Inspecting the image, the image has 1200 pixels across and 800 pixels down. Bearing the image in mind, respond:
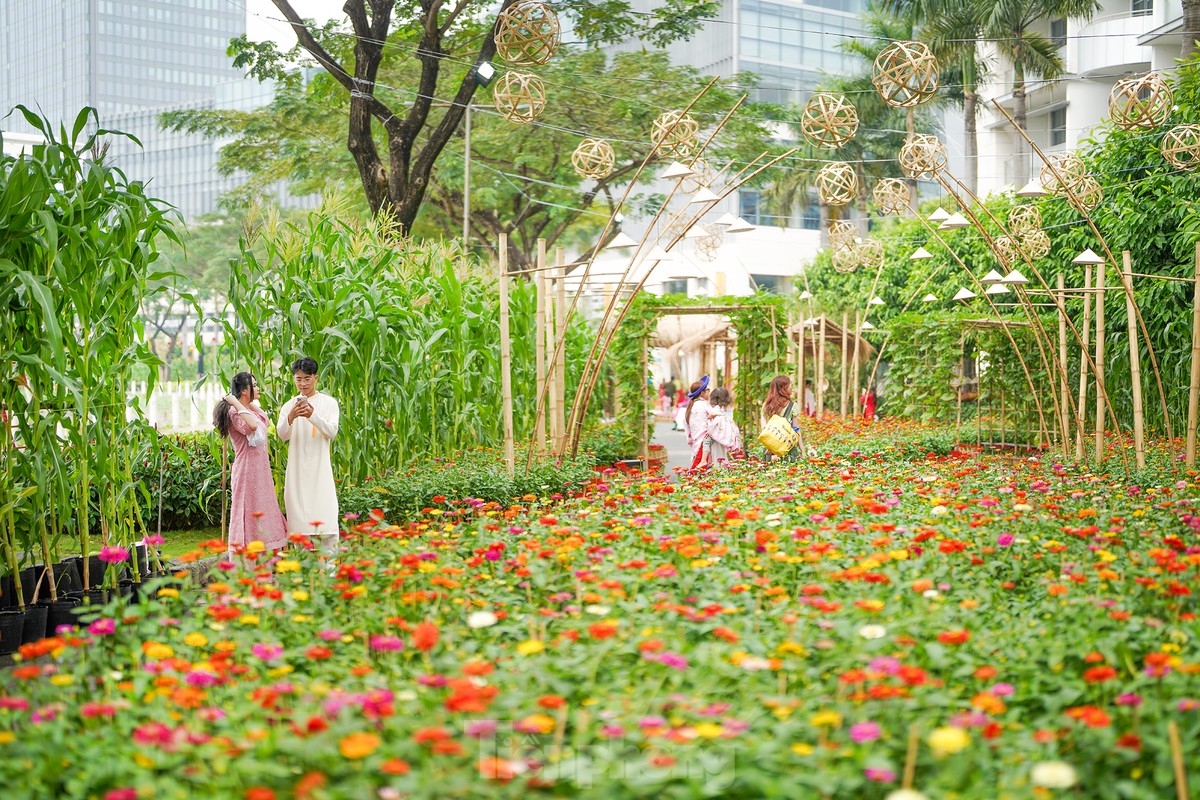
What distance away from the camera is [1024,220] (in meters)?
13.4

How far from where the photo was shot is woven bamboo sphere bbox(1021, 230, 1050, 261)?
1306 cm

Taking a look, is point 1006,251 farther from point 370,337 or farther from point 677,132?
point 370,337

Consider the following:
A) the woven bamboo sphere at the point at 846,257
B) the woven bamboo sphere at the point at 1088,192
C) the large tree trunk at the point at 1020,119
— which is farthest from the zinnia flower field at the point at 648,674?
the large tree trunk at the point at 1020,119

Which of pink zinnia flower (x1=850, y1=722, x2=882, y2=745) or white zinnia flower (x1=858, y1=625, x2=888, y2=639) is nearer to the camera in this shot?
pink zinnia flower (x1=850, y1=722, x2=882, y2=745)

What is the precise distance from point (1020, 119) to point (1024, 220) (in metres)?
15.3

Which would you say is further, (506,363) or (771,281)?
(771,281)

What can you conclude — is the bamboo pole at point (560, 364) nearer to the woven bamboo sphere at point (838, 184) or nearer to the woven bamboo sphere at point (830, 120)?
the woven bamboo sphere at point (830, 120)

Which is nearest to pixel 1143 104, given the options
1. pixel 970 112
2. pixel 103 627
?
pixel 103 627

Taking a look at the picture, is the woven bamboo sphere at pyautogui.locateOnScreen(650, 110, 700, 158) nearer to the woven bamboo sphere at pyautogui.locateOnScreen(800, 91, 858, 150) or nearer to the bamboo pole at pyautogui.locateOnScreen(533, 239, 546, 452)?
the woven bamboo sphere at pyautogui.locateOnScreen(800, 91, 858, 150)

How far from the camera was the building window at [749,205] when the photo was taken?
44562mm

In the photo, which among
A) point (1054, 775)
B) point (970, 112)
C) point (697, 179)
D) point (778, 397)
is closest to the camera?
point (1054, 775)

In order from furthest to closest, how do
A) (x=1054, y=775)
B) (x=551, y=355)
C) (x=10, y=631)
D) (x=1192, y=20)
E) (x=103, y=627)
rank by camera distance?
(x=1192, y=20) → (x=551, y=355) → (x=10, y=631) → (x=103, y=627) → (x=1054, y=775)

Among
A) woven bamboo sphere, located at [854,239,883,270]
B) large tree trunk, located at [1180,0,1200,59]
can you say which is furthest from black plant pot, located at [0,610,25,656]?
large tree trunk, located at [1180,0,1200,59]

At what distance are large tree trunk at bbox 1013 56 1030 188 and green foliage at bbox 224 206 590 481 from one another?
14262mm
